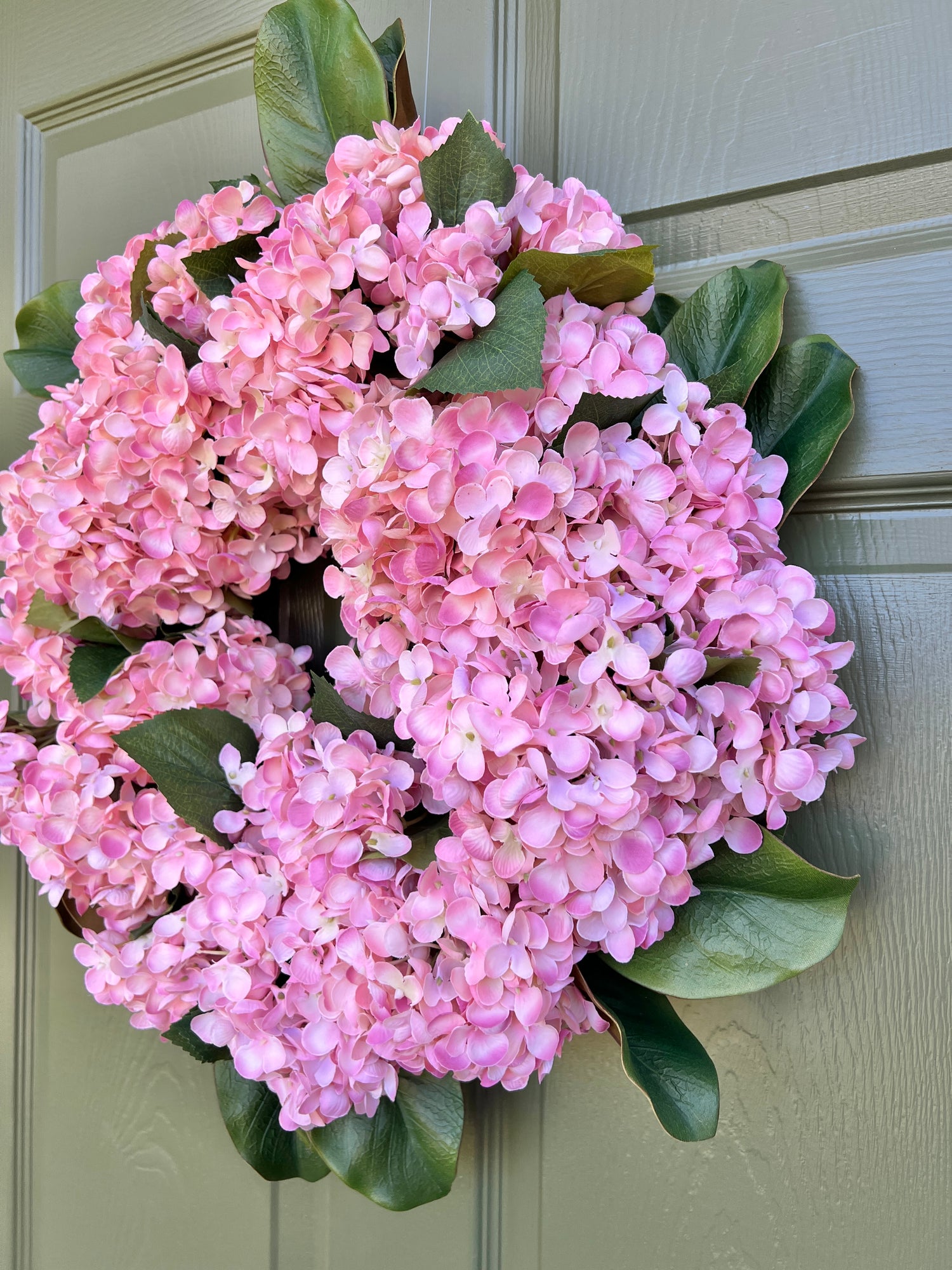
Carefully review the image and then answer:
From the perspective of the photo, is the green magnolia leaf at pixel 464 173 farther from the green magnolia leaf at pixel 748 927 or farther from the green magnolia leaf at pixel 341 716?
the green magnolia leaf at pixel 748 927

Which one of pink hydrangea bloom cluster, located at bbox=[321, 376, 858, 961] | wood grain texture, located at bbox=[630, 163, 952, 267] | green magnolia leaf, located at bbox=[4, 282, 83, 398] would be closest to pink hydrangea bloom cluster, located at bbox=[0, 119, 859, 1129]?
pink hydrangea bloom cluster, located at bbox=[321, 376, 858, 961]

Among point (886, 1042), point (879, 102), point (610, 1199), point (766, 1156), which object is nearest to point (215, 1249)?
point (610, 1199)

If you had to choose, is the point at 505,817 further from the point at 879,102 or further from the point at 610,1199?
the point at 879,102

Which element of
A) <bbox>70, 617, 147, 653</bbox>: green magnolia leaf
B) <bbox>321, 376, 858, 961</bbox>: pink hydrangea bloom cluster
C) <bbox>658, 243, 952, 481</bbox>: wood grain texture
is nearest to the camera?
<bbox>321, 376, 858, 961</bbox>: pink hydrangea bloom cluster

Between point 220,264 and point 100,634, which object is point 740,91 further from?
point 100,634

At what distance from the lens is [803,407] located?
0.55 m

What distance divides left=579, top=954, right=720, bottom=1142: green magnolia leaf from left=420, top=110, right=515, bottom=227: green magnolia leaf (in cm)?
45

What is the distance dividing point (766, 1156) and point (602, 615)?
398mm

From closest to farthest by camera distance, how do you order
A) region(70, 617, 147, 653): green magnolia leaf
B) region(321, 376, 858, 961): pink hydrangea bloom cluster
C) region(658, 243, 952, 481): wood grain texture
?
region(321, 376, 858, 961): pink hydrangea bloom cluster → region(658, 243, 952, 481): wood grain texture → region(70, 617, 147, 653): green magnolia leaf

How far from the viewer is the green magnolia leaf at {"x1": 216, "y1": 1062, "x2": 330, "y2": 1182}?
2.24 ft

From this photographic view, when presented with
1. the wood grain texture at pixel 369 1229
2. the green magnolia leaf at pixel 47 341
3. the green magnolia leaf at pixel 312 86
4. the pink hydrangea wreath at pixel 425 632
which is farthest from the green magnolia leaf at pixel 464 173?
the wood grain texture at pixel 369 1229

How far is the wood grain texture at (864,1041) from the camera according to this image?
55cm

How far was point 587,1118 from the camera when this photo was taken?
65cm

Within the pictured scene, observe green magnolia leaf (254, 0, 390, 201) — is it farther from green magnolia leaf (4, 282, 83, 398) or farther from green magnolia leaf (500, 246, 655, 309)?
green magnolia leaf (4, 282, 83, 398)
